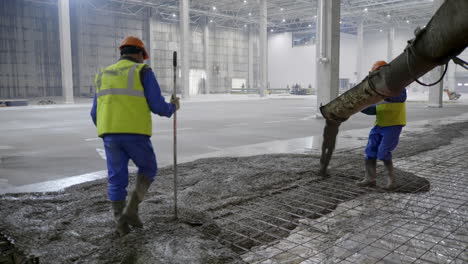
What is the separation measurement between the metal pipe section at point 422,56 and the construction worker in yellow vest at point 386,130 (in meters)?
0.37

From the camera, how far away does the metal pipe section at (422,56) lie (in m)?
2.61

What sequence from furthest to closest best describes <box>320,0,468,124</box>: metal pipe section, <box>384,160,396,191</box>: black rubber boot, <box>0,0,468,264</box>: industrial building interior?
<box>384,160,396,191</box>: black rubber boot → <box>0,0,468,264</box>: industrial building interior → <box>320,0,468,124</box>: metal pipe section

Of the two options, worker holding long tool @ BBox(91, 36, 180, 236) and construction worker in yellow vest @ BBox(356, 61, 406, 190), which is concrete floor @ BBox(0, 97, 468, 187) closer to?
worker holding long tool @ BBox(91, 36, 180, 236)

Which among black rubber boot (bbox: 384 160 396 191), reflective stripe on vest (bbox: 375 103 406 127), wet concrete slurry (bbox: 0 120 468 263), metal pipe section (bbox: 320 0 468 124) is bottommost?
wet concrete slurry (bbox: 0 120 468 263)

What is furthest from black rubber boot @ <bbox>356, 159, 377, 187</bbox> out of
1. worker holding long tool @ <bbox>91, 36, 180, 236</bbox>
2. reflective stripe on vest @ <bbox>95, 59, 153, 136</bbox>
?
reflective stripe on vest @ <bbox>95, 59, 153, 136</bbox>

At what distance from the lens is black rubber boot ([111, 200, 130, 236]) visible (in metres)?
3.32

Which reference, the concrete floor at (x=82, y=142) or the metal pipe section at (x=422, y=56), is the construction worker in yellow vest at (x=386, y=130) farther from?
the concrete floor at (x=82, y=142)

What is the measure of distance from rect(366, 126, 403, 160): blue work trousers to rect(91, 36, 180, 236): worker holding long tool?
286 centimetres

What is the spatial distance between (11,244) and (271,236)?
211cm

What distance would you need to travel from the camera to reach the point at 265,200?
4.41 m

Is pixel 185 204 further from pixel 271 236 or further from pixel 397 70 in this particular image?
pixel 397 70

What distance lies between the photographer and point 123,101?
316cm

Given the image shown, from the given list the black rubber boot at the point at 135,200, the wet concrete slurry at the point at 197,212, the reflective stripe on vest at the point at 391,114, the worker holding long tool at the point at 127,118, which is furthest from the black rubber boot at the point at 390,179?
the black rubber boot at the point at 135,200

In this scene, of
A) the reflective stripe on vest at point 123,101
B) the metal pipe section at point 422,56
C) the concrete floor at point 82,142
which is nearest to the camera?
the metal pipe section at point 422,56
